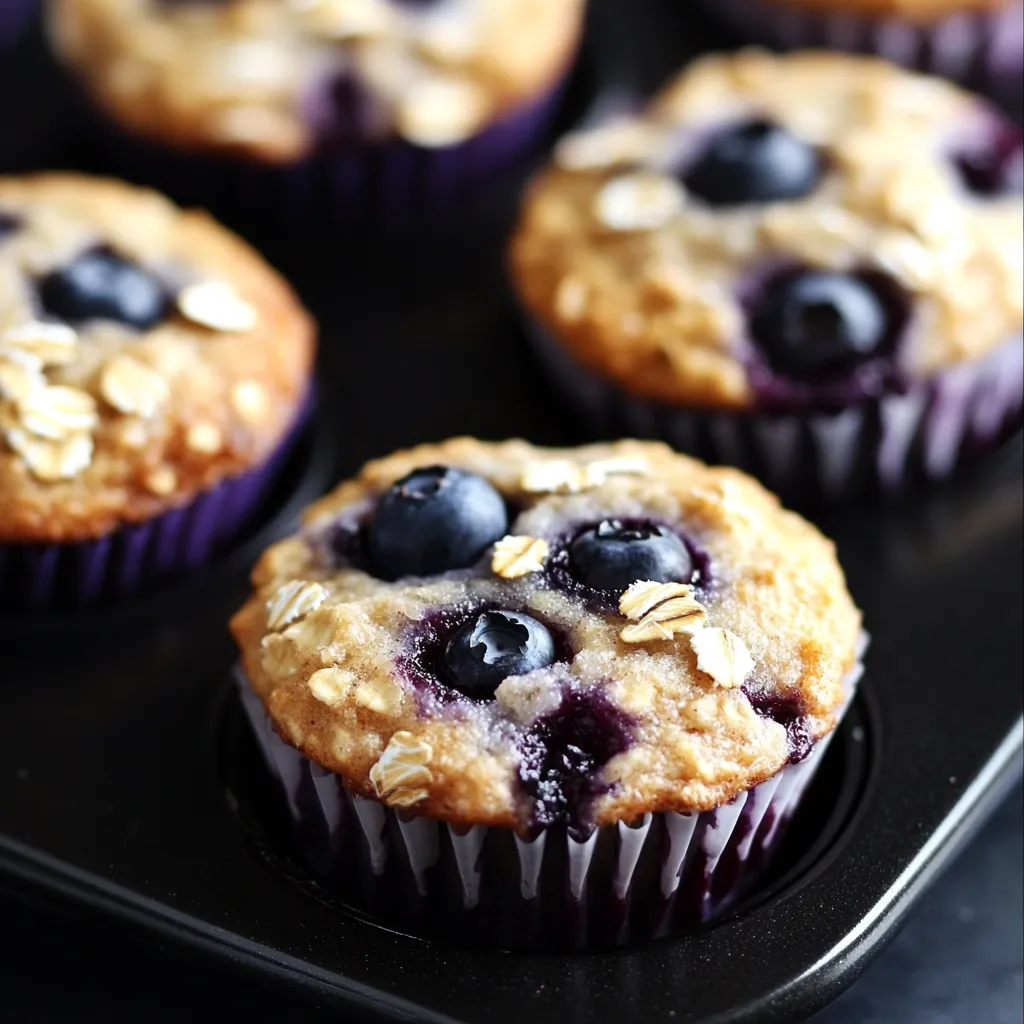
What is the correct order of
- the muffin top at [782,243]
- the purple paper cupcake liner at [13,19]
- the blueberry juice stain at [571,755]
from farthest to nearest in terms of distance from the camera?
the purple paper cupcake liner at [13,19] < the muffin top at [782,243] < the blueberry juice stain at [571,755]

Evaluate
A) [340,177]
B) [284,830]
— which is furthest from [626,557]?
[340,177]

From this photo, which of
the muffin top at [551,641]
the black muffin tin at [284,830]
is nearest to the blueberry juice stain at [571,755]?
the muffin top at [551,641]

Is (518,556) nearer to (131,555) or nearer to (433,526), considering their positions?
(433,526)

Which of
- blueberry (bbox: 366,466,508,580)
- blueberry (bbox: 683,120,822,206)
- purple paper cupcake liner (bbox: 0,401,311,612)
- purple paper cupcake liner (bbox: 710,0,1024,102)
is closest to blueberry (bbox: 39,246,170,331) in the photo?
purple paper cupcake liner (bbox: 0,401,311,612)

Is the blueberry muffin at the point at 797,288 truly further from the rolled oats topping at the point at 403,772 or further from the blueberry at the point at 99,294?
the rolled oats topping at the point at 403,772

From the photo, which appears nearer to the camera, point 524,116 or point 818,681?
point 818,681

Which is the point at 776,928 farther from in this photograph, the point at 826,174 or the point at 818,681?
the point at 826,174

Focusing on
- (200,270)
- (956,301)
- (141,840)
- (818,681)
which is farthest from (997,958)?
(200,270)
